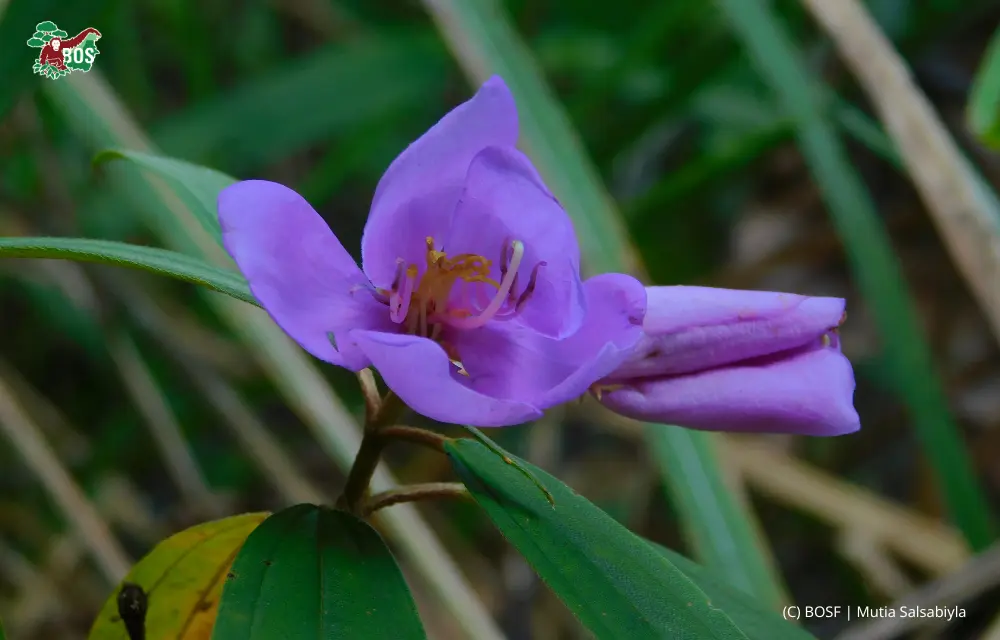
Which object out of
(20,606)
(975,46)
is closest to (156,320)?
(20,606)

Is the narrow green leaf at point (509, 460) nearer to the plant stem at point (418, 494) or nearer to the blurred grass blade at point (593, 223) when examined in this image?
the plant stem at point (418, 494)

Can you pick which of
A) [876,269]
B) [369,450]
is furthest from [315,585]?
[876,269]

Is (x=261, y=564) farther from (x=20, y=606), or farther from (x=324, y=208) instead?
(x=324, y=208)

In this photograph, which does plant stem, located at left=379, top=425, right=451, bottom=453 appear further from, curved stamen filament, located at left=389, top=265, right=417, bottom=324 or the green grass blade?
the green grass blade

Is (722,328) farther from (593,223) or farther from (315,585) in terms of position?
(593,223)

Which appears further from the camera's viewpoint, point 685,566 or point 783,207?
point 783,207

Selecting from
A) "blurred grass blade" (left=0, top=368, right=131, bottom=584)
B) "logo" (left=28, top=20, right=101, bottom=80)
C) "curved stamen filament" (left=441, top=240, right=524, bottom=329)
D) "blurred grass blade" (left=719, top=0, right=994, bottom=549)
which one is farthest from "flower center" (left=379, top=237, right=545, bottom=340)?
"blurred grass blade" (left=719, top=0, right=994, bottom=549)

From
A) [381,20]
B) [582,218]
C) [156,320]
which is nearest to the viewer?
[582,218]
